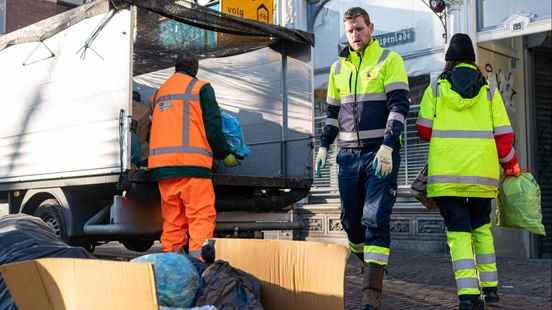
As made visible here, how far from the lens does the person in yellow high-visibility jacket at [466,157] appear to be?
4.34 m

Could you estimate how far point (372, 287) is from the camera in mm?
4074

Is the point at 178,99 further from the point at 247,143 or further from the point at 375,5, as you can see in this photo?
the point at 375,5

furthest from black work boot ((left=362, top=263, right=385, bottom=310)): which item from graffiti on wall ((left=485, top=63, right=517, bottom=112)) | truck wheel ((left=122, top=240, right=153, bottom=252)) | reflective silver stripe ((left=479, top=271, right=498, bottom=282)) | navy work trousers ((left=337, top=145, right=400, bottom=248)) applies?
graffiti on wall ((left=485, top=63, right=517, bottom=112))

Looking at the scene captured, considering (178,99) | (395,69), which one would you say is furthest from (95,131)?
(395,69)

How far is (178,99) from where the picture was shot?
512 centimetres

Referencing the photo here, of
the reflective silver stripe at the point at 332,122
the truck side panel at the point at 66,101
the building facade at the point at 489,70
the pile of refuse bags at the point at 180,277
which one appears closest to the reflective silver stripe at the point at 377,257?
the reflective silver stripe at the point at 332,122

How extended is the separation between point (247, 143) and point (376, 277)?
3.56 meters

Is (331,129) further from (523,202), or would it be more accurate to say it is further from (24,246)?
(24,246)

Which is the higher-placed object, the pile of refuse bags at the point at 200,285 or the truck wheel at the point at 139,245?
the pile of refuse bags at the point at 200,285

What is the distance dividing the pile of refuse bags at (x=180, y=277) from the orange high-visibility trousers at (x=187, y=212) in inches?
66.2

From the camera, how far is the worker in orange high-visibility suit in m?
4.98

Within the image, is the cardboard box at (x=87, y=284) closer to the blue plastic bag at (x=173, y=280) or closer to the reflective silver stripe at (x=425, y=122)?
the blue plastic bag at (x=173, y=280)

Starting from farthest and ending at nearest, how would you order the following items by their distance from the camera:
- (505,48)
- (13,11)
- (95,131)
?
(13,11), (505,48), (95,131)

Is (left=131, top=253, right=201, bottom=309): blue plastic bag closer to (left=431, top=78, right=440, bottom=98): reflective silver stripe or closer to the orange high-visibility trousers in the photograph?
the orange high-visibility trousers
